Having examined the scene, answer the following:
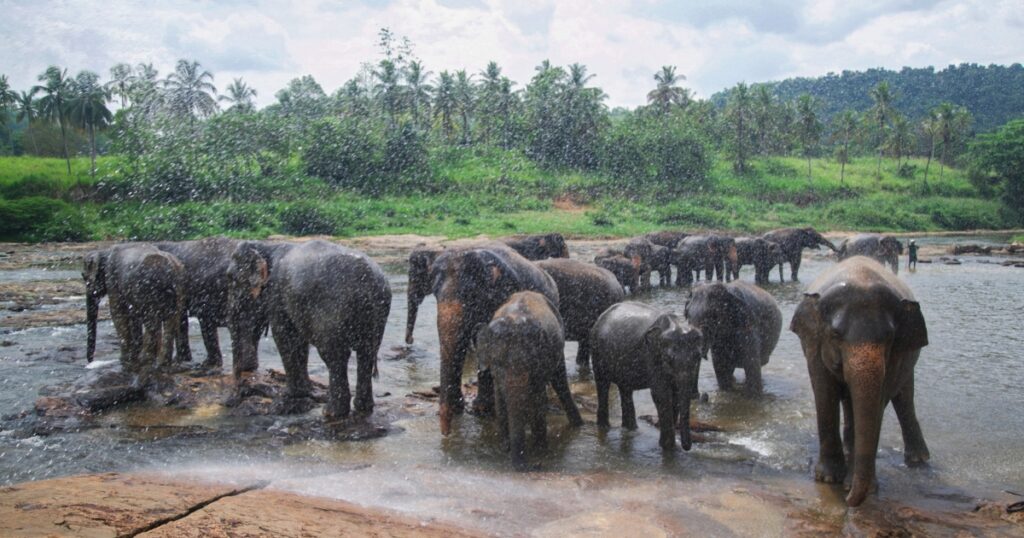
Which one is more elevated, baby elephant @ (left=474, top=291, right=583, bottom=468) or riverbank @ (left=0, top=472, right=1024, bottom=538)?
baby elephant @ (left=474, top=291, right=583, bottom=468)

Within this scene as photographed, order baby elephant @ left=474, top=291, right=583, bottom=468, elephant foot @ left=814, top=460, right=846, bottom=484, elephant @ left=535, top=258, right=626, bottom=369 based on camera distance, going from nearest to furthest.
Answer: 1. elephant foot @ left=814, top=460, right=846, bottom=484
2. baby elephant @ left=474, top=291, right=583, bottom=468
3. elephant @ left=535, top=258, right=626, bottom=369

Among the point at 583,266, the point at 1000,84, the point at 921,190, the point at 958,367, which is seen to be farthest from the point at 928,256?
the point at 1000,84

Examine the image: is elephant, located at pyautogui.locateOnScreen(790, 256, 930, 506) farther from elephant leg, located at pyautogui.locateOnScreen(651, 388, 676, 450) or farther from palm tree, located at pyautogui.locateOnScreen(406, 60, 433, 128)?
palm tree, located at pyautogui.locateOnScreen(406, 60, 433, 128)

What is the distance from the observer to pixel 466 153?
186 feet

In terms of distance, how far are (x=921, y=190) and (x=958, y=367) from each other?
2471 inches

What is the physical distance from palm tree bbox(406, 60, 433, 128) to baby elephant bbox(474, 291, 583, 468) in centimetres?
5792

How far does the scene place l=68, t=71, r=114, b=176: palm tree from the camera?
47906 millimetres

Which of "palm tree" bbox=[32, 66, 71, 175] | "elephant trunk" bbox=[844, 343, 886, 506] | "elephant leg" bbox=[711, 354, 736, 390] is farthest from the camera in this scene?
"palm tree" bbox=[32, 66, 71, 175]

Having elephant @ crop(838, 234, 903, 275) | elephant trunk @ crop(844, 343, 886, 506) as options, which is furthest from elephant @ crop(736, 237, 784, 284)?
elephant trunk @ crop(844, 343, 886, 506)

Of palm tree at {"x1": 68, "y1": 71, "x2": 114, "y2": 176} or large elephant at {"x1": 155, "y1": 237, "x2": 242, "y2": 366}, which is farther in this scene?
palm tree at {"x1": 68, "y1": 71, "x2": 114, "y2": 176}

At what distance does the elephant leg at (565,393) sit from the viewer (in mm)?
7996

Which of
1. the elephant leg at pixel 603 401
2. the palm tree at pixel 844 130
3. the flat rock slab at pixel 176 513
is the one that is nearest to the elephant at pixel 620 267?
the elephant leg at pixel 603 401

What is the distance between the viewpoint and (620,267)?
63.1ft

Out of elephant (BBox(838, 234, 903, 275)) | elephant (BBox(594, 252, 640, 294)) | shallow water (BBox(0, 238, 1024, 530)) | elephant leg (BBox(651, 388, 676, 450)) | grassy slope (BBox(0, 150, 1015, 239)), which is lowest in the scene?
shallow water (BBox(0, 238, 1024, 530))
